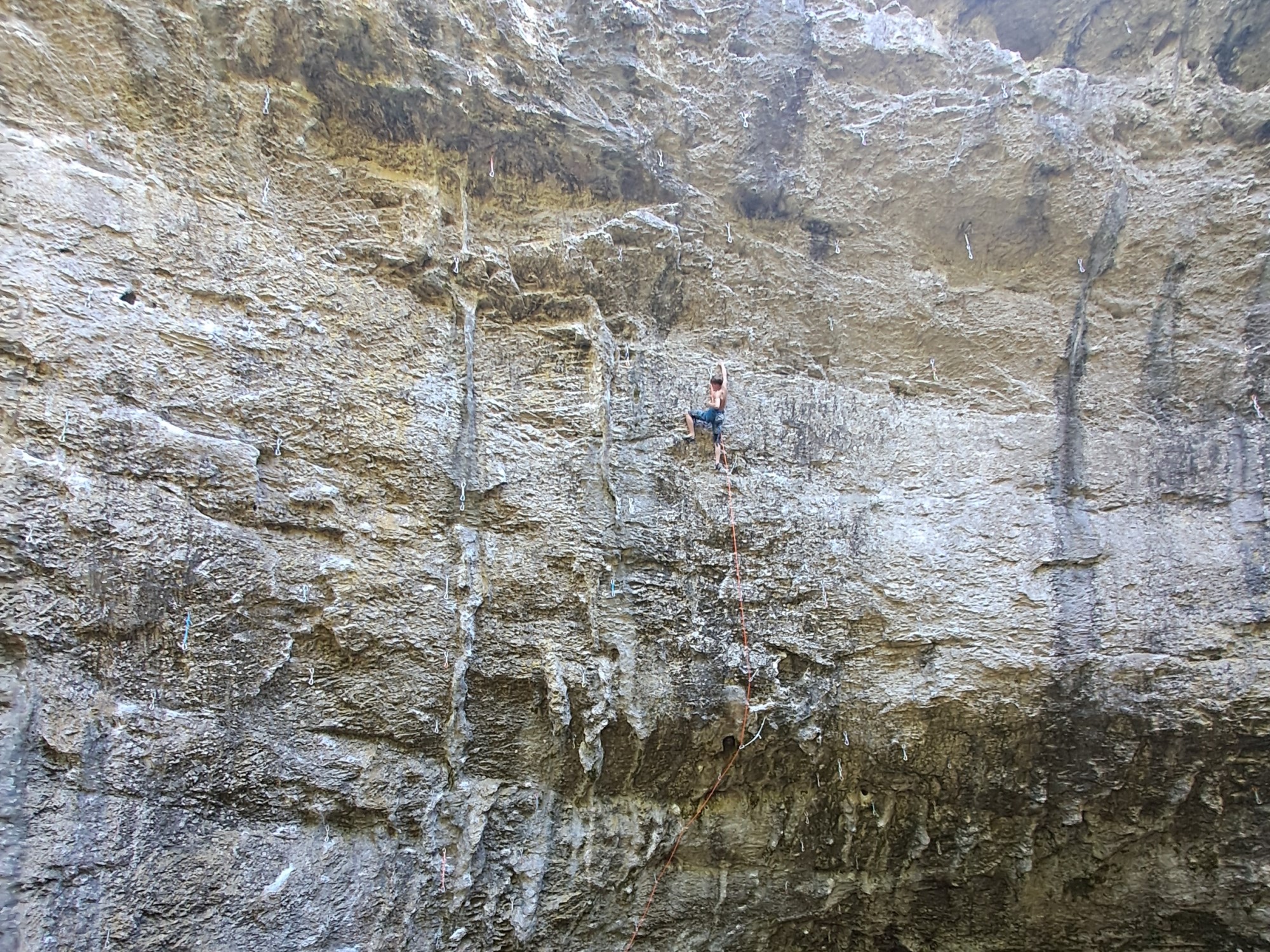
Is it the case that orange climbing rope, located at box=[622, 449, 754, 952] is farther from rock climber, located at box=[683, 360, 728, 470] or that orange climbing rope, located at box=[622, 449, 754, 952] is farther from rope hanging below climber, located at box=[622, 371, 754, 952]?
rock climber, located at box=[683, 360, 728, 470]

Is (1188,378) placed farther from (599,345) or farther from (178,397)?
(178,397)

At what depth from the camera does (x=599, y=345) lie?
190 inches

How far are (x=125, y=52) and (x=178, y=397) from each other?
177cm

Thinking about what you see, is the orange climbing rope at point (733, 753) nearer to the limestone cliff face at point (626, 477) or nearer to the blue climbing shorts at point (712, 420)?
the limestone cliff face at point (626, 477)

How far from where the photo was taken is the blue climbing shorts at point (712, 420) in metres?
4.75

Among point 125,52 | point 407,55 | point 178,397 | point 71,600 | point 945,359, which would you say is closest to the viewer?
point 71,600

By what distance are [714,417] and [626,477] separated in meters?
0.61

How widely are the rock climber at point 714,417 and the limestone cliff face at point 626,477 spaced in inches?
3.8

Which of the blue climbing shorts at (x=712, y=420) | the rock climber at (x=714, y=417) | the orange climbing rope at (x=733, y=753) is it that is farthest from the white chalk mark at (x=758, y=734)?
the blue climbing shorts at (x=712, y=420)

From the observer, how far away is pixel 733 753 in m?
4.56

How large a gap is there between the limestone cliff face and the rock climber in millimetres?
96

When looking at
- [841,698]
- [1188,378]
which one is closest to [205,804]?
[841,698]

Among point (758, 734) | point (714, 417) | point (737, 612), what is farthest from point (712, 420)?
point (758, 734)

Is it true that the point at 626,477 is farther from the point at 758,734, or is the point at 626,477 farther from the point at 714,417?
the point at 758,734
